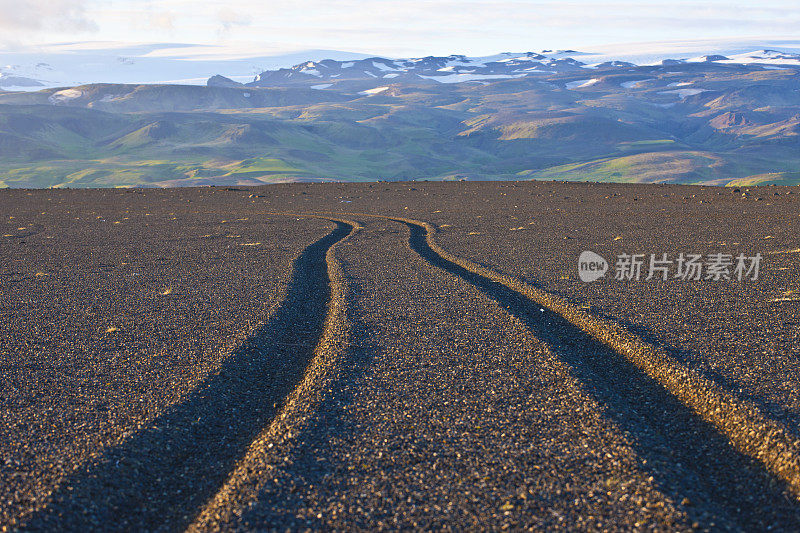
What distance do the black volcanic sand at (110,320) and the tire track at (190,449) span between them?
12.9 inches

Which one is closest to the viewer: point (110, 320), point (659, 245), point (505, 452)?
point (505, 452)

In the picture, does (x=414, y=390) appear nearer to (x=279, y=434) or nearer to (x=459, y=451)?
(x=459, y=451)

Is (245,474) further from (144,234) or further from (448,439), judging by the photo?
(144,234)

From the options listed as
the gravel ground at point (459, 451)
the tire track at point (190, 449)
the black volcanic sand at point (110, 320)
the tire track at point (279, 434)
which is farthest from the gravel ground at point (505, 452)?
the black volcanic sand at point (110, 320)

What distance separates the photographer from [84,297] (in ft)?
59.1

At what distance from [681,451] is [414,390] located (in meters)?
4.52

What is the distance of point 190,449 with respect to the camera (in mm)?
9203

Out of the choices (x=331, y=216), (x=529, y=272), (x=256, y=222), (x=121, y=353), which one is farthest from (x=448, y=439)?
(x=331, y=216)

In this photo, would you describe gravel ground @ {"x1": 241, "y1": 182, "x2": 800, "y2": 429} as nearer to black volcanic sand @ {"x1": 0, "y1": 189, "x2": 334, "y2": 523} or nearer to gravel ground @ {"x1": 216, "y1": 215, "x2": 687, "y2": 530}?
gravel ground @ {"x1": 216, "y1": 215, "x2": 687, "y2": 530}

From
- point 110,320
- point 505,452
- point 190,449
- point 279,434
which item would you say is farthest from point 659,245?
point 190,449

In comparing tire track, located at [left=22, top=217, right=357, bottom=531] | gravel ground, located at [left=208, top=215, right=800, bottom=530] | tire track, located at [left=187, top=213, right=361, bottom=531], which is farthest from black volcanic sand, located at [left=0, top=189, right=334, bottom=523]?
gravel ground, located at [left=208, top=215, right=800, bottom=530]

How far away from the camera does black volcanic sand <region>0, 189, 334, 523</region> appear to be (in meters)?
9.38

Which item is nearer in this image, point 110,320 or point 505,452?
point 505,452

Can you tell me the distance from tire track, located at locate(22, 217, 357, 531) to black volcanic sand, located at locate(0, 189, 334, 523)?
327 millimetres
